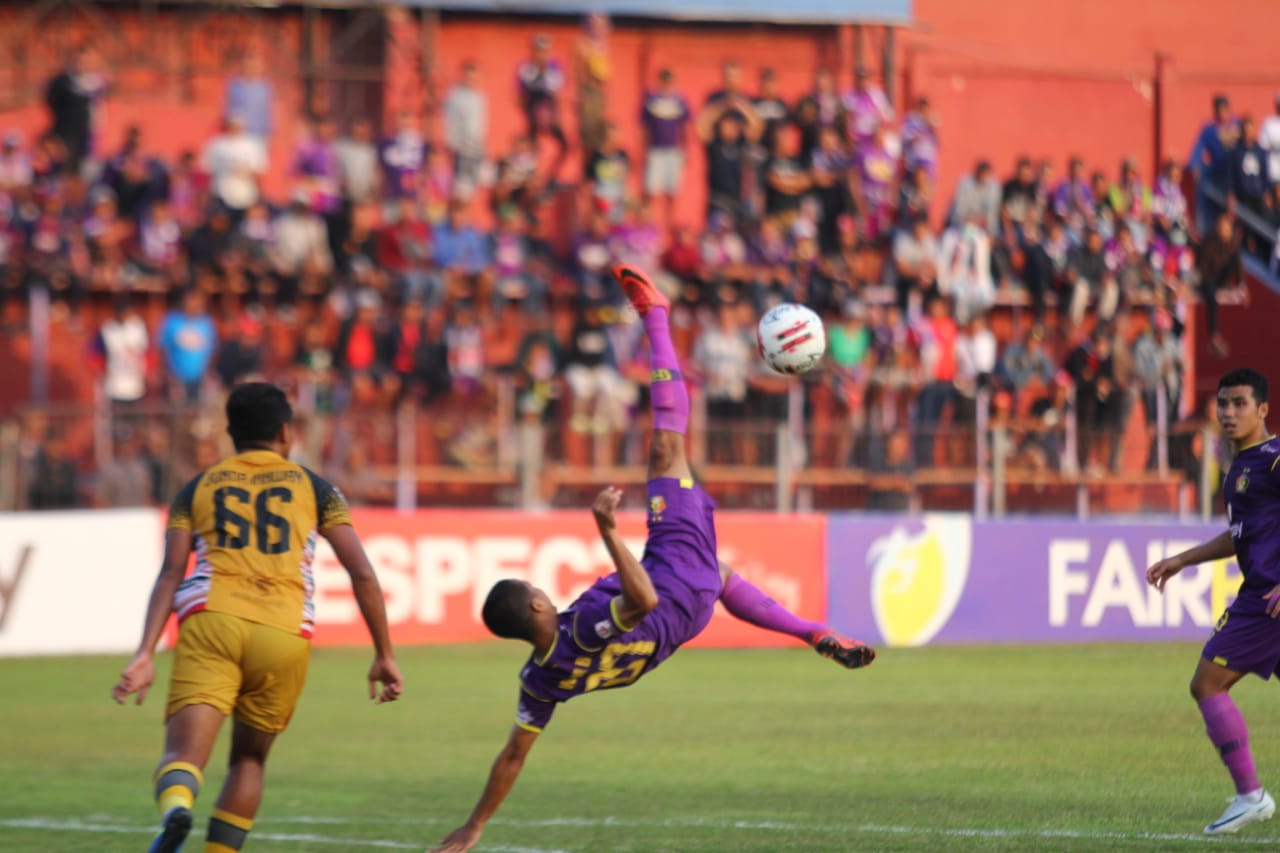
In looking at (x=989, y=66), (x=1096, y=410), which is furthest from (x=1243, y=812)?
(x=989, y=66)

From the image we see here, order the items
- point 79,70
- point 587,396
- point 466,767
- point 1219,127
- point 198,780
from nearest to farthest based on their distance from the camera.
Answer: point 198,780 < point 466,767 < point 587,396 < point 79,70 < point 1219,127

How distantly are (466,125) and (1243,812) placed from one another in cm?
1777

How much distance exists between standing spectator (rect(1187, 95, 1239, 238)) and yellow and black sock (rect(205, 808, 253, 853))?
21.0 m

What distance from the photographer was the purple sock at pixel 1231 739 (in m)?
9.25

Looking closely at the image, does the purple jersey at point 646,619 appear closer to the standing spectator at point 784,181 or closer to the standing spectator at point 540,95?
the standing spectator at point 784,181

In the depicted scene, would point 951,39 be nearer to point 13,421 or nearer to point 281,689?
point 13,421

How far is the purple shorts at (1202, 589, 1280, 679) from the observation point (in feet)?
30.7

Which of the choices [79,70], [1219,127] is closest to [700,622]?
[79,70]

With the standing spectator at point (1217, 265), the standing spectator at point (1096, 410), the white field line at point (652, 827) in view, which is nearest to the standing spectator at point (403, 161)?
the standing spectator at point (1096, 410)

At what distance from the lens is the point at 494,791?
8.23m

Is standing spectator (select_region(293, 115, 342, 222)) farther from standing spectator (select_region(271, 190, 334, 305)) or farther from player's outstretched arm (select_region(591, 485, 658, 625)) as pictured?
player's outstretched arm (select_region(591, 485, 658, 625))

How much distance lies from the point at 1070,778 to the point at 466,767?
379 centimetres

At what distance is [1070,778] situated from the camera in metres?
11.2

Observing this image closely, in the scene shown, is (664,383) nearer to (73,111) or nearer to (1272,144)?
(73,111)
